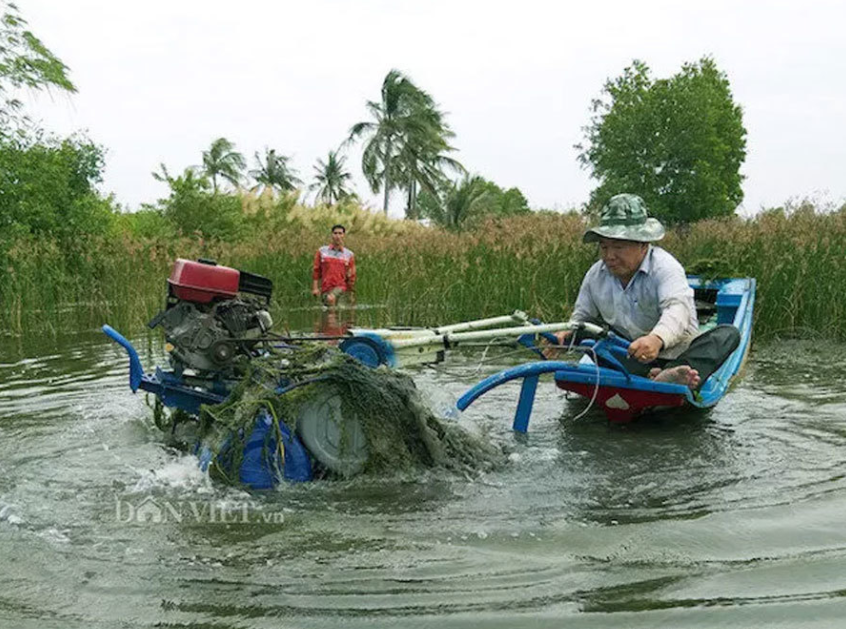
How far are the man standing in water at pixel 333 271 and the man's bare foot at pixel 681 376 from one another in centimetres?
779

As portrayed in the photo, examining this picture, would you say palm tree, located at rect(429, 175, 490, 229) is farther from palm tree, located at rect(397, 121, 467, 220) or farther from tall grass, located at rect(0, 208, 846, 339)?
tall grass, located at rect(0, 208, 846, 339)

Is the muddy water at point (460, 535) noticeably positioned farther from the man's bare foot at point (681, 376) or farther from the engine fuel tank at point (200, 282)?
the engine fuel tank at point (200, 282)

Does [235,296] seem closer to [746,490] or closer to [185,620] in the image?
[185,620]

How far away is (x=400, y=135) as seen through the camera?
48094 millimetres

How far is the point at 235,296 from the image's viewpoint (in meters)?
5.38

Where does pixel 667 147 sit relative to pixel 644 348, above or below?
above

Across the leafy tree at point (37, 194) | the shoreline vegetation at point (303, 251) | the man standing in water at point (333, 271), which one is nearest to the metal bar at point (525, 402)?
the shoreline vegetation at point (303, 251)

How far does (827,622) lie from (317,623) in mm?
1686

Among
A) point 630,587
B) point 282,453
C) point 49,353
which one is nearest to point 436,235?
point 49,353

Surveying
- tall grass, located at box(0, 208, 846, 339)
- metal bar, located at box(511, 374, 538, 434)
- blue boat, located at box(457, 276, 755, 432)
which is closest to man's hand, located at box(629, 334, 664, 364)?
blue boat, located at box(457, 276, 755, 432)

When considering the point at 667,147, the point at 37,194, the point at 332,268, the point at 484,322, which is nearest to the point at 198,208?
the point at 37,194

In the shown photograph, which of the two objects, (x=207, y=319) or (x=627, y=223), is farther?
(x=627, y=223)

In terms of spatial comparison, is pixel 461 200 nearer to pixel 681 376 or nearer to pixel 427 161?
pixel 427 161

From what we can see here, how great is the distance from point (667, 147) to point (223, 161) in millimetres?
25400
